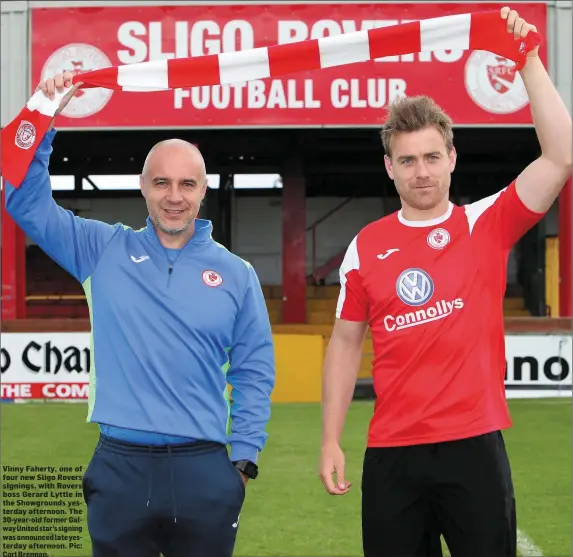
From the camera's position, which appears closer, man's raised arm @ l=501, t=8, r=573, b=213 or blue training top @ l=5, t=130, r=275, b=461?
man's raised arm @ l=501, t=8, r=573, b=213

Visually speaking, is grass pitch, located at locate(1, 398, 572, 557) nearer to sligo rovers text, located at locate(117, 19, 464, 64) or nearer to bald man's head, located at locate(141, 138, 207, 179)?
bald man's head, located at locate(141, 138, 207, 179)

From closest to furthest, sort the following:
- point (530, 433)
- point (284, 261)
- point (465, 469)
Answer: point (465, 469) → point (530, 433) → point (284, 261)

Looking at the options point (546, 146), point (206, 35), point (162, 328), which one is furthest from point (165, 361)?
point (206, 35)

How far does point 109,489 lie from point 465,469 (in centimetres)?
112

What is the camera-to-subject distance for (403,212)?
2.85 m

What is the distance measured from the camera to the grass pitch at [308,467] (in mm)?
5203

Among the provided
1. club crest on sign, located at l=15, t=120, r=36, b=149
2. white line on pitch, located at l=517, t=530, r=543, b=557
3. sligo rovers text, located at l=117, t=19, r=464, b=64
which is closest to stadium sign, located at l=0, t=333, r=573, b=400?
sligo rovers text, located at l=117, t=19, r=464, b=64

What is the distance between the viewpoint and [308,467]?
7188 mm

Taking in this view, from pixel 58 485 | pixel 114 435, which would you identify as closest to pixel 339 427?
pixel 114 435

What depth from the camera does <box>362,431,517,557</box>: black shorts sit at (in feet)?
8.62

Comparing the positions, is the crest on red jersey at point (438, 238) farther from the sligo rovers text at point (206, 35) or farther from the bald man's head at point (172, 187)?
the sligo rovers text at point (206, 35)

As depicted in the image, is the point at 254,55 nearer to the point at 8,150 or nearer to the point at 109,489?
the point at 8,150

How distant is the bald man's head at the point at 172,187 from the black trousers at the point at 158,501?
75 centimetres

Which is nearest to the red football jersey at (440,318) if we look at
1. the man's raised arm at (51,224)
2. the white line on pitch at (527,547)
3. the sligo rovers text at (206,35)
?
the man's raised arm at (51,224)
